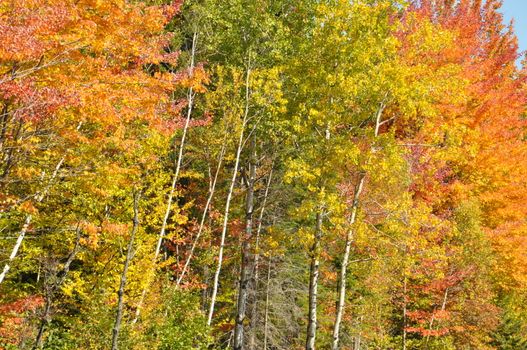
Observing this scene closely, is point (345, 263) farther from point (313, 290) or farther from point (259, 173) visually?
point (259, 173)

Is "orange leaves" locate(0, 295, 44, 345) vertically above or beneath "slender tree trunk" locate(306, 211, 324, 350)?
beneath

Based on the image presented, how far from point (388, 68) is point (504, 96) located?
14423 mm

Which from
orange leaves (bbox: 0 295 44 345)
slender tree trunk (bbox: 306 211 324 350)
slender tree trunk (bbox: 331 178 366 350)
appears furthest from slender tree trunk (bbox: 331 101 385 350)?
orange leaves (bbox: 0 295 44 345)

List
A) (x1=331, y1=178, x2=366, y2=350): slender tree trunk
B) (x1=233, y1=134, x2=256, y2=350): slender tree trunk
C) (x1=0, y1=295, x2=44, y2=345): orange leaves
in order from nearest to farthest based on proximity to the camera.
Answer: (x1=0, y1=295, x2=44, y2=345): orange leaves → (x1=331, y1=178, x2=366, y2=350): slender tree trunk → (x1=233, y1=134, x2=256, y2=350): slender tree trunk

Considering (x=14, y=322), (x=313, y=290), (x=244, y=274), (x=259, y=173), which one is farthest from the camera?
(x=259, y=173)

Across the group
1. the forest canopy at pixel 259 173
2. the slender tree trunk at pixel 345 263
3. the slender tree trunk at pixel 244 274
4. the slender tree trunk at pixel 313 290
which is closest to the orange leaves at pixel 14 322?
the forest canopy at pixel 259 173

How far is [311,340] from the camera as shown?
11.0 meters

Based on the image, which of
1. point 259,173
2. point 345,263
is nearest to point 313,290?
point 345,263

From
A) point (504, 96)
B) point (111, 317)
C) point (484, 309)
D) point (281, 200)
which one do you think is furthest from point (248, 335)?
point (504, 96)

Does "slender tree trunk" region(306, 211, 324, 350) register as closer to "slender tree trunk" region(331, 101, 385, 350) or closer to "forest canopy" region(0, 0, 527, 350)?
"forest canopy" region(0, 0, 527, 350)

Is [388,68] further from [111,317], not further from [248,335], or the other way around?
[248,335]

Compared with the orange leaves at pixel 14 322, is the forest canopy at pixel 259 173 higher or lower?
higher

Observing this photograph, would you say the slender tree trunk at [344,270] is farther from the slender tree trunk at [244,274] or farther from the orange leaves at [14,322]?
the orange leaves at [14,322]

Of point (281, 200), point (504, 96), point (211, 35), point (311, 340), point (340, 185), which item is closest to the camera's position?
point (311, 340)
